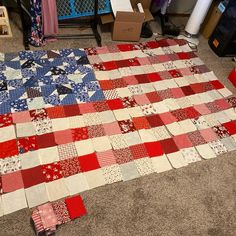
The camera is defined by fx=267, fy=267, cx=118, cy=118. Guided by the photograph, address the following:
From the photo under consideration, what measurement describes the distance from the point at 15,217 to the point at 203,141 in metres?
1.34

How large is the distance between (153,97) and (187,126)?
363 millimetres

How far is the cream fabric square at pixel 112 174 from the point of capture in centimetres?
165

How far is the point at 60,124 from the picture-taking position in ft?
6.09

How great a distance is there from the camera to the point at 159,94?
2217 millimetres

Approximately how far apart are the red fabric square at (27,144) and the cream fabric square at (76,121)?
27cm

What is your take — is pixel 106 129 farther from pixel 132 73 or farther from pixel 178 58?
pixel 178 58

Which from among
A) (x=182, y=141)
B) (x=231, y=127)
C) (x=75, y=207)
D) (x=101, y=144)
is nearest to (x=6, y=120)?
(x=101, y=144)

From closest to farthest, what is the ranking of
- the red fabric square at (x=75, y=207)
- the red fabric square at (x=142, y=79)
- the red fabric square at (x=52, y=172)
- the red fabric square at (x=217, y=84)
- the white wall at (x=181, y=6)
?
1. the red fabric square at (x=75, y=207)
2. the red fabric square at (x=52, y=172)
3. the red fabric square at (x=142, y=79)
4. the red fabric square at (x=217, y=84)
5. the white wall at (x=181, y=6)

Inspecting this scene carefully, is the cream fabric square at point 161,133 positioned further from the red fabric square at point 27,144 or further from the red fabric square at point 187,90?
the red fabric square at point 27,144

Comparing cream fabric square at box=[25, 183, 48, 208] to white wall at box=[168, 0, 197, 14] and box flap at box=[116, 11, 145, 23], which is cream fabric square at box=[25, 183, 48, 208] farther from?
white wall at box=[168, 0, 197, 14]

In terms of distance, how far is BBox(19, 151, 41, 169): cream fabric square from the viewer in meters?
1.62

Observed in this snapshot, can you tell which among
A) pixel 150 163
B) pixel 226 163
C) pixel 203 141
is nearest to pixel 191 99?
pixel 203 141

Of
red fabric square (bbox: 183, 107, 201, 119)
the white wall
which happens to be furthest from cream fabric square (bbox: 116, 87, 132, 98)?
the white wall

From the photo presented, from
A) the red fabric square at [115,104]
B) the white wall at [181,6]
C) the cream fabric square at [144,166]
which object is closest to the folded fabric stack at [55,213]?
the cream fabric square at [144,166]
